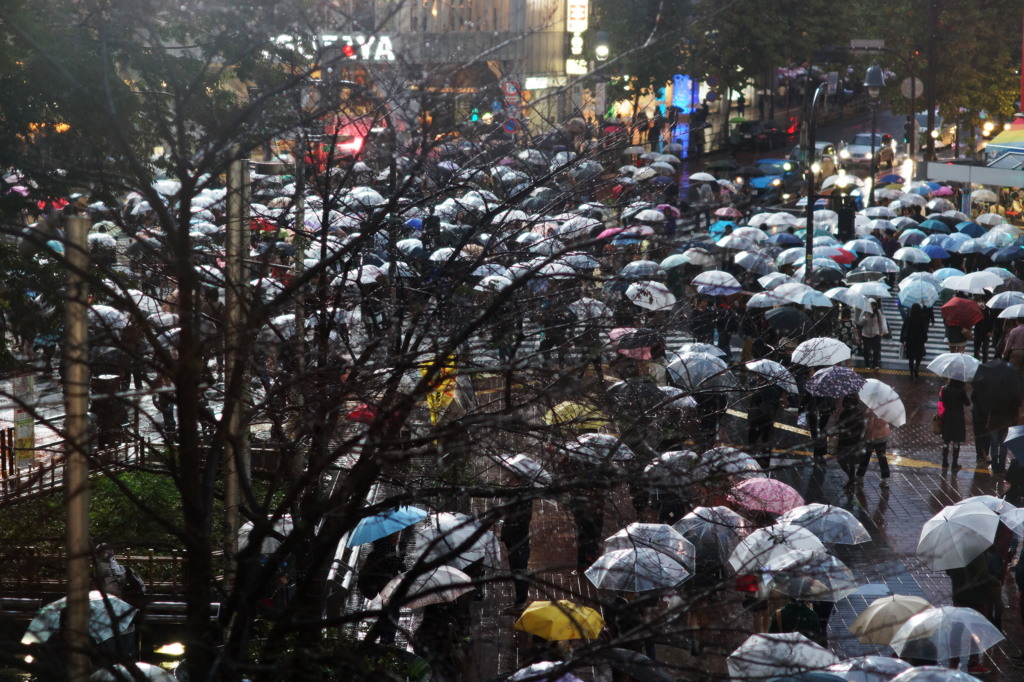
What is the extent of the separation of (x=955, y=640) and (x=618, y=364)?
2.93 m

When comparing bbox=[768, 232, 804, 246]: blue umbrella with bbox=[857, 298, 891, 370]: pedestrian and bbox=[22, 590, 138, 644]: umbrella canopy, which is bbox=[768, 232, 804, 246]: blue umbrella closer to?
bbox=[857, 298, 891, 370]: pedestrian

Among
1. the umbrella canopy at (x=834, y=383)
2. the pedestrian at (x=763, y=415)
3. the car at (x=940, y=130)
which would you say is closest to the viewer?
the pedestrian at (x=763, y=415)

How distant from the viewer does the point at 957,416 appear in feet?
51.8

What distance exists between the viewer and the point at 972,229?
29.6m

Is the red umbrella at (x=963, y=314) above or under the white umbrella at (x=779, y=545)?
above

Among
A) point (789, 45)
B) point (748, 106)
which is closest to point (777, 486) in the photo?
point (789, 45)

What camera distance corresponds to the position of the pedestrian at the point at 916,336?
20.9 metres

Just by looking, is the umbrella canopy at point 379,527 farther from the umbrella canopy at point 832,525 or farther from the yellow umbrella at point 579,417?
the umbrella canopy at point 832,525

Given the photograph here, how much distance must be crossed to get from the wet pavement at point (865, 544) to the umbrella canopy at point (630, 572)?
29cm

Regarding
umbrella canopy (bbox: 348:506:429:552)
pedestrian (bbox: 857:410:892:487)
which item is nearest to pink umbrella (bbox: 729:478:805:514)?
umbrella canopy (bbox: 348:506:429:552)

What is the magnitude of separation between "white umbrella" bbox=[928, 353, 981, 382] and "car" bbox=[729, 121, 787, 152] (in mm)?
39641

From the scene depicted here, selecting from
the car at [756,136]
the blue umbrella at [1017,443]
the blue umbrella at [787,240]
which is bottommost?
the blue umbrella at [1017,443]

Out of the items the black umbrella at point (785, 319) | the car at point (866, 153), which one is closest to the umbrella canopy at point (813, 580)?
the black umbrella at point (785, 319)

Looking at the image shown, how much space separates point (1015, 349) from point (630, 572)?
1038 centimetres
